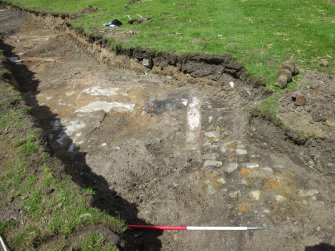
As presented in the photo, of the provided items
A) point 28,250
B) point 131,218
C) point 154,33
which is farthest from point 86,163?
point 154,33

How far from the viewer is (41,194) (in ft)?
17.0

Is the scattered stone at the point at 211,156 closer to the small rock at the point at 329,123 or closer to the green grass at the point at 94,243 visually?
the small rock at the point at 329,123

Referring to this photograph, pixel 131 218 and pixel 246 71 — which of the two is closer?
pixel 131 218

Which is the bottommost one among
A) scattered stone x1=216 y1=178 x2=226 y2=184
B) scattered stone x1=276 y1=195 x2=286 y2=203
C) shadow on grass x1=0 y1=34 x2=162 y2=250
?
shadow on grass x1=0 y1=34 x2=162 y2=250

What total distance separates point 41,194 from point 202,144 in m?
3.53

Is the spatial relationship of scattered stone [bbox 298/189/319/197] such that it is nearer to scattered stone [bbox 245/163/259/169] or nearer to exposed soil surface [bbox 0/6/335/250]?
exposed soil surface [bbox 0/6/335/250]

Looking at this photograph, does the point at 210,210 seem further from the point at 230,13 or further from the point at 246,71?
the point at 230,13

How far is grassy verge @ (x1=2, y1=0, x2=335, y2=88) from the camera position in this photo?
30.1ft

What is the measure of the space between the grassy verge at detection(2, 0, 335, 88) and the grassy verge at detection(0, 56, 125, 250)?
524 centimetres

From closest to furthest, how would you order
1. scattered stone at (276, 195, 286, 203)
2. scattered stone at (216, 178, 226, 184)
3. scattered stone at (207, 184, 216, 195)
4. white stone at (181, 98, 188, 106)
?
scattered stone at (276, 195, 286, 203) < scattered stone at (207, 184, 216, 195) < scattered stone at (216, 178, 226, 184) < white stone at (181, 98, 188, 106)

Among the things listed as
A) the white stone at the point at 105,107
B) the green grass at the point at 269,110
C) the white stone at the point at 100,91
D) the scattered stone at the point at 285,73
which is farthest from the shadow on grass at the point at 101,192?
the scattered stone at the point at 285,73

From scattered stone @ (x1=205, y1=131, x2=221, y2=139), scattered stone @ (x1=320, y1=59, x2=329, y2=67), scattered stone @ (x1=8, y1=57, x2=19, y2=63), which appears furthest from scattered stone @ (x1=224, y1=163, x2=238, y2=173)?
scattered stone @ (x1=8, y1=57, x2=19, y2=63)

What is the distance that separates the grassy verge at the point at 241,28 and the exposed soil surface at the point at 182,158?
2.97 feet

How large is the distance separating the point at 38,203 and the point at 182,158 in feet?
10.0
